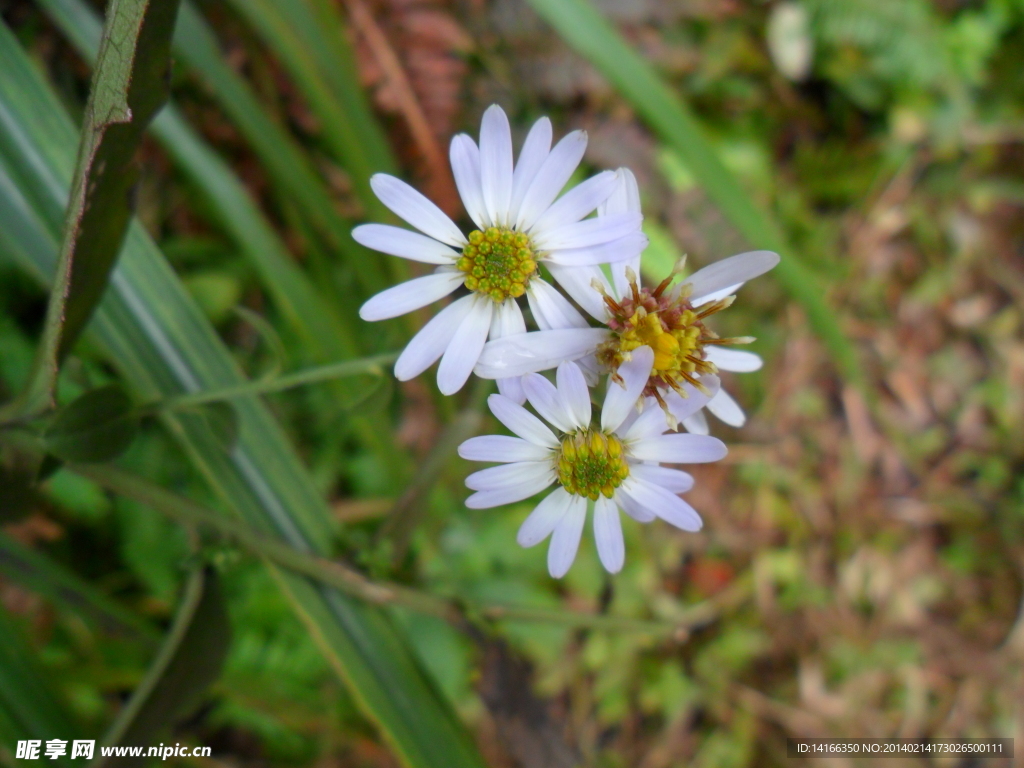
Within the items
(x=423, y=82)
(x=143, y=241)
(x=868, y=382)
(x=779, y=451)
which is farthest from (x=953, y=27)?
(x=143, y=241)

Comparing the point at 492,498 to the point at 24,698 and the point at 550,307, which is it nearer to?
the point at 550,307

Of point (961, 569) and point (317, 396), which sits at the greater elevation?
point (961, 569)

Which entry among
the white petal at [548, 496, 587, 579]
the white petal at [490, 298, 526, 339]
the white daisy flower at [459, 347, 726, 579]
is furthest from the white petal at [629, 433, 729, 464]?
the white petal at [490, 298, 526, 339]

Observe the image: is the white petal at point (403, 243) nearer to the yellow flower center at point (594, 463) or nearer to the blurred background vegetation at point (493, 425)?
the blurred background vegetation at point (493, 425)

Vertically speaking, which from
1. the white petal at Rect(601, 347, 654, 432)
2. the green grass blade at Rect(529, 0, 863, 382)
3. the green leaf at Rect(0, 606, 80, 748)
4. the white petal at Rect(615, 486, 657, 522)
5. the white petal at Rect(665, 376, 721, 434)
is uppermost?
the green grass blade at Rect(529, 0, 863, 382)

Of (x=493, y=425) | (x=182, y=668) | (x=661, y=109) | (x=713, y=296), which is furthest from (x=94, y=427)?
(x=661, y=109)

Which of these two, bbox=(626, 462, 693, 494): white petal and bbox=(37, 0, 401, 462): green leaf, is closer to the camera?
bbox=(626, 462, 693, 494): white petal

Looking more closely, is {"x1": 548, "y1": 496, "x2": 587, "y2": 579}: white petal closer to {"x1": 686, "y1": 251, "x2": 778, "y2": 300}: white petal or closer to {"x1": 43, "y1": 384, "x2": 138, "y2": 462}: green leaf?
{"x1": 686, "y1": 251, "x2": 778, "y2": 300}: white petal

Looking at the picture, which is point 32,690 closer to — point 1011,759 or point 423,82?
point 423,82
